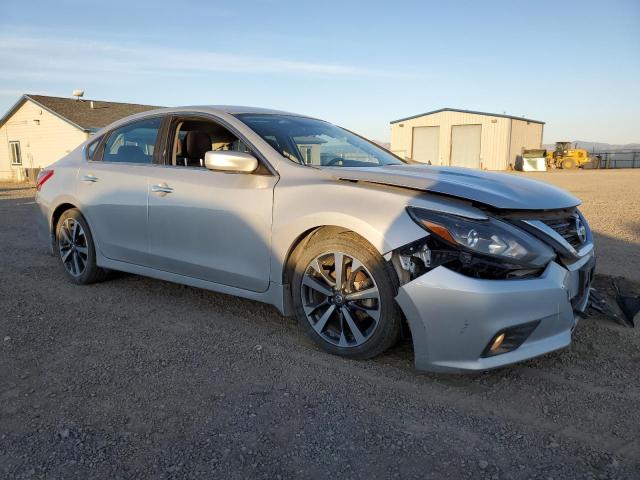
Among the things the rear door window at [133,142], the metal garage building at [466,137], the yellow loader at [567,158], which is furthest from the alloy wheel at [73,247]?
the yellow loader at [567,158]

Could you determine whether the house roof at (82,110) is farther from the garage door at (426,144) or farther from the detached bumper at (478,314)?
the detached bumper at (478,314)

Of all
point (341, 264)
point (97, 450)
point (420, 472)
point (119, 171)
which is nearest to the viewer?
point (420, 472)

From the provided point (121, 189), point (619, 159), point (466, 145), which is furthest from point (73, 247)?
point (619, 159)

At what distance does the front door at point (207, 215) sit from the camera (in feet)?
11.9

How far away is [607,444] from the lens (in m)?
2.42

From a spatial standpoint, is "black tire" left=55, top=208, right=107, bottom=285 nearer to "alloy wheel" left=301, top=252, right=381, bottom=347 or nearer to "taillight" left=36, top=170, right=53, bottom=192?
"taillight" left=36, top=170, right=53, bottom=192

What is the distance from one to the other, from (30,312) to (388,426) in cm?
323

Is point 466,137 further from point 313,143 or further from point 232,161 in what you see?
point 232,161

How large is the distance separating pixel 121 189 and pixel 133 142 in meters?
0.48

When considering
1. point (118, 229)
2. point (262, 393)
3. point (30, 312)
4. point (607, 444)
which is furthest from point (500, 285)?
point (30, 312)

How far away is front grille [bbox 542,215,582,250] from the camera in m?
3.11

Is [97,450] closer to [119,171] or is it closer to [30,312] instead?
[30,312]

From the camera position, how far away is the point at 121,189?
449 cm

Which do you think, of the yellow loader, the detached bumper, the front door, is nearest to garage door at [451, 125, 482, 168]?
the yellow loader
